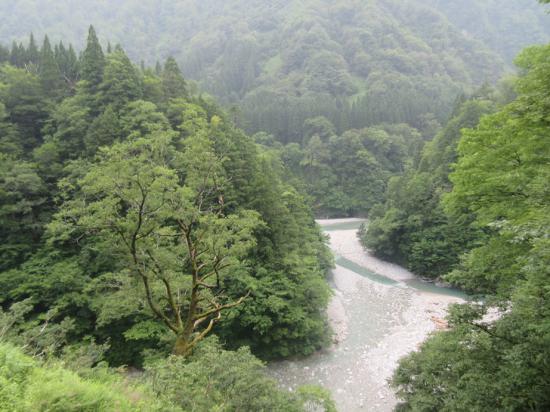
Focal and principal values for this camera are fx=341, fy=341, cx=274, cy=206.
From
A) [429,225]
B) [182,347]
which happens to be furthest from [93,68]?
[429,225]

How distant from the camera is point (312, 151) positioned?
7012cm

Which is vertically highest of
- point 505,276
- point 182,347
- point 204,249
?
point 204,249

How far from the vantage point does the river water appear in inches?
627

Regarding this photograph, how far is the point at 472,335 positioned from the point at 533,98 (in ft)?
19.4

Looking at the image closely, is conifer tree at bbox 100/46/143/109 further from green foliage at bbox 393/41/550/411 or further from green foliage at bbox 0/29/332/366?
green foliage at bbox 393/41/550/411

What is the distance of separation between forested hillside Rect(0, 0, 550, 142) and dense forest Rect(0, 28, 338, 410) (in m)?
44.1

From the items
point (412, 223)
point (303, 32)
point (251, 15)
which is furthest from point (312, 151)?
point (251, 15)

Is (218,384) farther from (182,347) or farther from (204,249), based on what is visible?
(204,249)

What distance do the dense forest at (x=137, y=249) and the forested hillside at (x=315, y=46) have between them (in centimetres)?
4411

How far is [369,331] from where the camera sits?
21.8m

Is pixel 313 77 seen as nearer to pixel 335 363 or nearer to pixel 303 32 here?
pixel 303 32

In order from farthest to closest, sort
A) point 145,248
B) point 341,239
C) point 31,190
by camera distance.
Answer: point 341,239, point 31,190, point 145,248

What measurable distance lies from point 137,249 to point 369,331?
16.0 meters

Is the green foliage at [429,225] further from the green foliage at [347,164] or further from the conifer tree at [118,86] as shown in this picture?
the conifer tree at [118,86]
